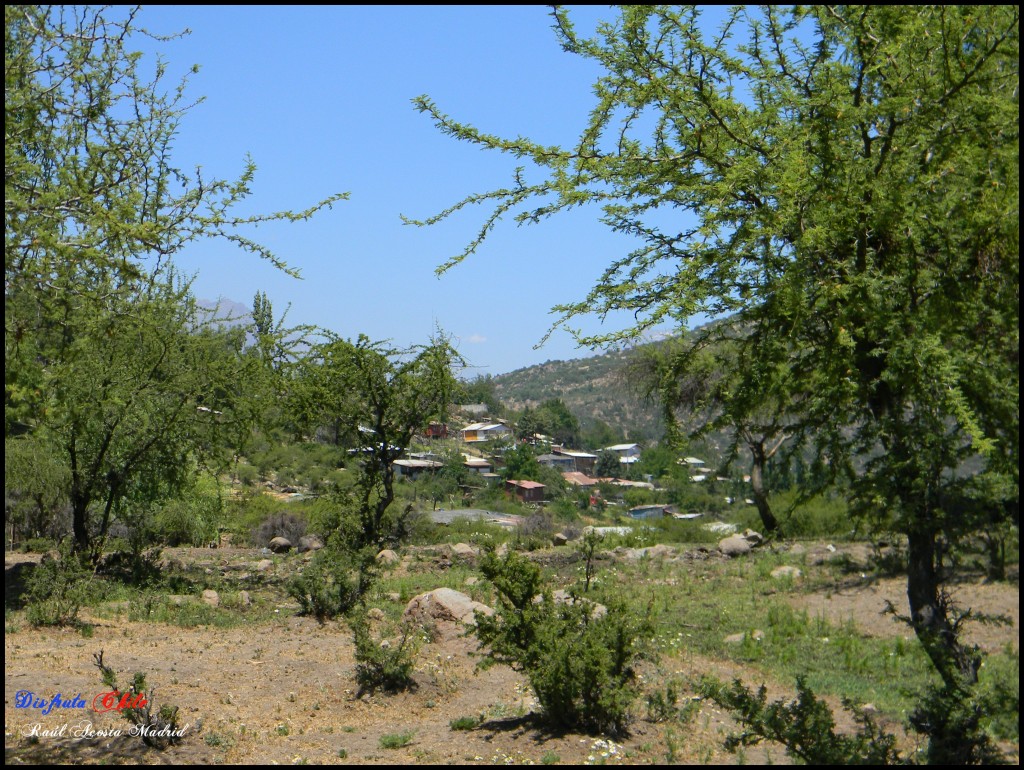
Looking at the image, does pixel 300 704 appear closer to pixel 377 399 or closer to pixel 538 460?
pixel 377 399

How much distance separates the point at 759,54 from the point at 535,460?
3283cm

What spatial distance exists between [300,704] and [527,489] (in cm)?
2788

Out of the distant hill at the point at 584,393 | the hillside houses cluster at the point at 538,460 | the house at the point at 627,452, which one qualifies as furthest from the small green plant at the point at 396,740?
the distant hill at the point at 584,393

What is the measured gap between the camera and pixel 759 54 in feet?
14.0

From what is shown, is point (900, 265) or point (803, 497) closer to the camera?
Result: point (900, 265)

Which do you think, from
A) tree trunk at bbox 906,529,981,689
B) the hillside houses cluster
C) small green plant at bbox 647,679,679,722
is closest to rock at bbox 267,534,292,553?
the hillside houses cluster

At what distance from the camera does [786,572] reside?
1415 centimetres

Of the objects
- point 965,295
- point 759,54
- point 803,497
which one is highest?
point 759,54

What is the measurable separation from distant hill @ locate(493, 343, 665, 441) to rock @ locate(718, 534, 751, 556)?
113 ft

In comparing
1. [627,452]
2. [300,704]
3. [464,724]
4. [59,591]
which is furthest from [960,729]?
[627,452]

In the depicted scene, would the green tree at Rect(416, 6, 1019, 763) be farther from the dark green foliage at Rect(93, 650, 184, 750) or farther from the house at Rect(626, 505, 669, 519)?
the house at Rect(626, 505, 669, 519)

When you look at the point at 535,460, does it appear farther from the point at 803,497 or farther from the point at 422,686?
the point at 803,497

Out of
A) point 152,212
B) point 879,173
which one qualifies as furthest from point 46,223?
point 879,173

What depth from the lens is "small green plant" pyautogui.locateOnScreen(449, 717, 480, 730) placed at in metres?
6.41
